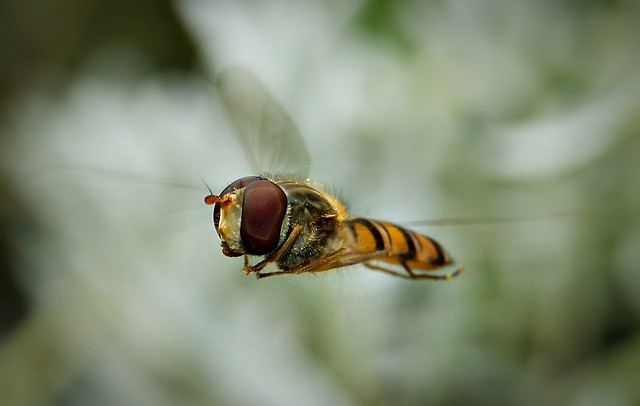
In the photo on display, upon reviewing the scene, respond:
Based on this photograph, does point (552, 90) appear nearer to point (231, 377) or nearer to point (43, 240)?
point (231, 377)

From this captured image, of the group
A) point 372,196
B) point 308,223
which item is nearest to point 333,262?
point 308,223

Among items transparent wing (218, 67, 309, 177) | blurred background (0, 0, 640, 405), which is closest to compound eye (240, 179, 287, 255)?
transparent wing (218, 67, 309, 177)

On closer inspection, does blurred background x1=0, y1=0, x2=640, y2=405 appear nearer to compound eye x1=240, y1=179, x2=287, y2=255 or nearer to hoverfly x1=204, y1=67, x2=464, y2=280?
hoverfly x1=204, y1=67, x2=464, y2=280

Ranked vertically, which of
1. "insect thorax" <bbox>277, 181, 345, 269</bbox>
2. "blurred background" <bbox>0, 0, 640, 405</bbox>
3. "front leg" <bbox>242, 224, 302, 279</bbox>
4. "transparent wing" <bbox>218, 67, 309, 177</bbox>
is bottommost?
"front leg" <bbox>242, 224, 302, 279</bbox>

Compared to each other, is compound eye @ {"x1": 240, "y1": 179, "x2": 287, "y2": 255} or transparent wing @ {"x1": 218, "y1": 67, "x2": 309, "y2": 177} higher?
transparent wing @ {"x1": 218, "y1": 67, "x2": 309, "y2": 177}

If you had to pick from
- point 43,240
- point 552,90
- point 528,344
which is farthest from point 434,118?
point 43,240

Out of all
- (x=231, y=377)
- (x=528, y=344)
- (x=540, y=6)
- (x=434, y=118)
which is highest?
(x=540, y=6)

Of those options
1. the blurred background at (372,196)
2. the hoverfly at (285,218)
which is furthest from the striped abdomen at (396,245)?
the blurred background at (372,196)
